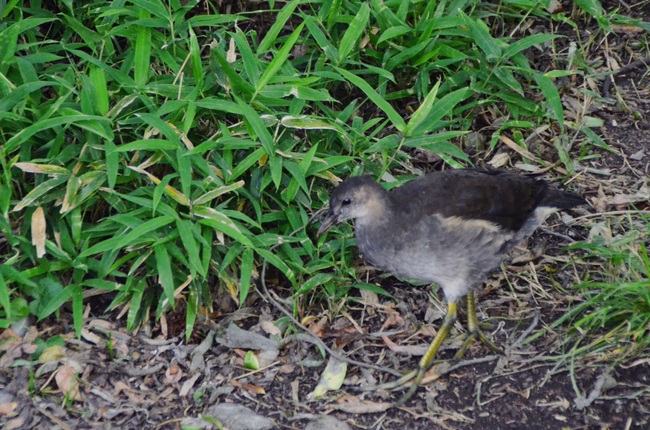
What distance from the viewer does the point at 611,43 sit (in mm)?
6672

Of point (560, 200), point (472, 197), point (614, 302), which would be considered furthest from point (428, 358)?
point (560, 200)

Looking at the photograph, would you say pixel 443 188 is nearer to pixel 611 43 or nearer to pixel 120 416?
pixel 120 416

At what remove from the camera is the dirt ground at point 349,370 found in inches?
179

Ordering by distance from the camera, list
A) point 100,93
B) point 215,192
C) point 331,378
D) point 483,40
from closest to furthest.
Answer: point 331,378 < point 215,192 < point 100,93 < point 483,40

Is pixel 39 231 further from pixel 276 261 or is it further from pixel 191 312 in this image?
pixel 276 261

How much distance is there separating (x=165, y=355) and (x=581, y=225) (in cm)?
271

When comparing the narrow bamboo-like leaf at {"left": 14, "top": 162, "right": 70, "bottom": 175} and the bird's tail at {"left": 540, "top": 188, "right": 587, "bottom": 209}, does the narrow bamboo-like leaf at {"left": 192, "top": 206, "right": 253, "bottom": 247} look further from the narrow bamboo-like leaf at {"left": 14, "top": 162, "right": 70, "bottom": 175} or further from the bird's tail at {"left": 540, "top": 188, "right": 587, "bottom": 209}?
the bird's tail at {"left": 540, "top": 188, "right": 587, "bottom": 209}

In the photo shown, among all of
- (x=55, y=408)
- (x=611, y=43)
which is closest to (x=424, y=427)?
(x=55, y=408)

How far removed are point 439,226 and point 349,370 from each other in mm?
940

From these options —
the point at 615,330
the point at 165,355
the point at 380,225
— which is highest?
the point at 380,225

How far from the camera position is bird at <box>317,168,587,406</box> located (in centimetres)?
478

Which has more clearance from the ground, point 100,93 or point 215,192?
point 100,93

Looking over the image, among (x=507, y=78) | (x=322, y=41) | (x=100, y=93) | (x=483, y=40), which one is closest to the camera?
(x=100, y=93)

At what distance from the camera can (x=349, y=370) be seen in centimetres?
494
